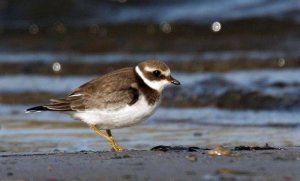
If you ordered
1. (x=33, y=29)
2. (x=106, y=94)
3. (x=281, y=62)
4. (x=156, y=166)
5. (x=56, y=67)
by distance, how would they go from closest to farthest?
(x=156, y=166) < (x=106, y=94) < (x=281, y=62) < (x=56, y=67) < (x=33, y=29)

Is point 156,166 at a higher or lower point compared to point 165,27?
lower

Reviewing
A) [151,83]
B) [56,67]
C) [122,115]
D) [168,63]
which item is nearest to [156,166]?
[122,115]

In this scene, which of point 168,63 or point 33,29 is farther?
point 33,29

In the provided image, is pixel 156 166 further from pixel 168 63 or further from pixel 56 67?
pixel 56 67

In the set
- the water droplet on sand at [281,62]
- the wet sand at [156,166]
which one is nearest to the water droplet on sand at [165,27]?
the water droplet on sand at [281,62]

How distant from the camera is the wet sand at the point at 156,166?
505cm

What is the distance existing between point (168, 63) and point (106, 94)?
7684mm

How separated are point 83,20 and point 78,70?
4167 millimetres

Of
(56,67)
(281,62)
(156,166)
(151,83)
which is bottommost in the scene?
(156,166)

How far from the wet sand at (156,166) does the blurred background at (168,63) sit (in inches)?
69.5

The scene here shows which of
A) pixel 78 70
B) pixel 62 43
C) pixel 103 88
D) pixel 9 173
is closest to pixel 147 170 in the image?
pixel 9 173

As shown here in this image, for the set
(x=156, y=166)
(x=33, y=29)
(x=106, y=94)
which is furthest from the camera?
(x=33, y=29)

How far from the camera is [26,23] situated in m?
18.8

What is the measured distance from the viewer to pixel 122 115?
21.9 ft
